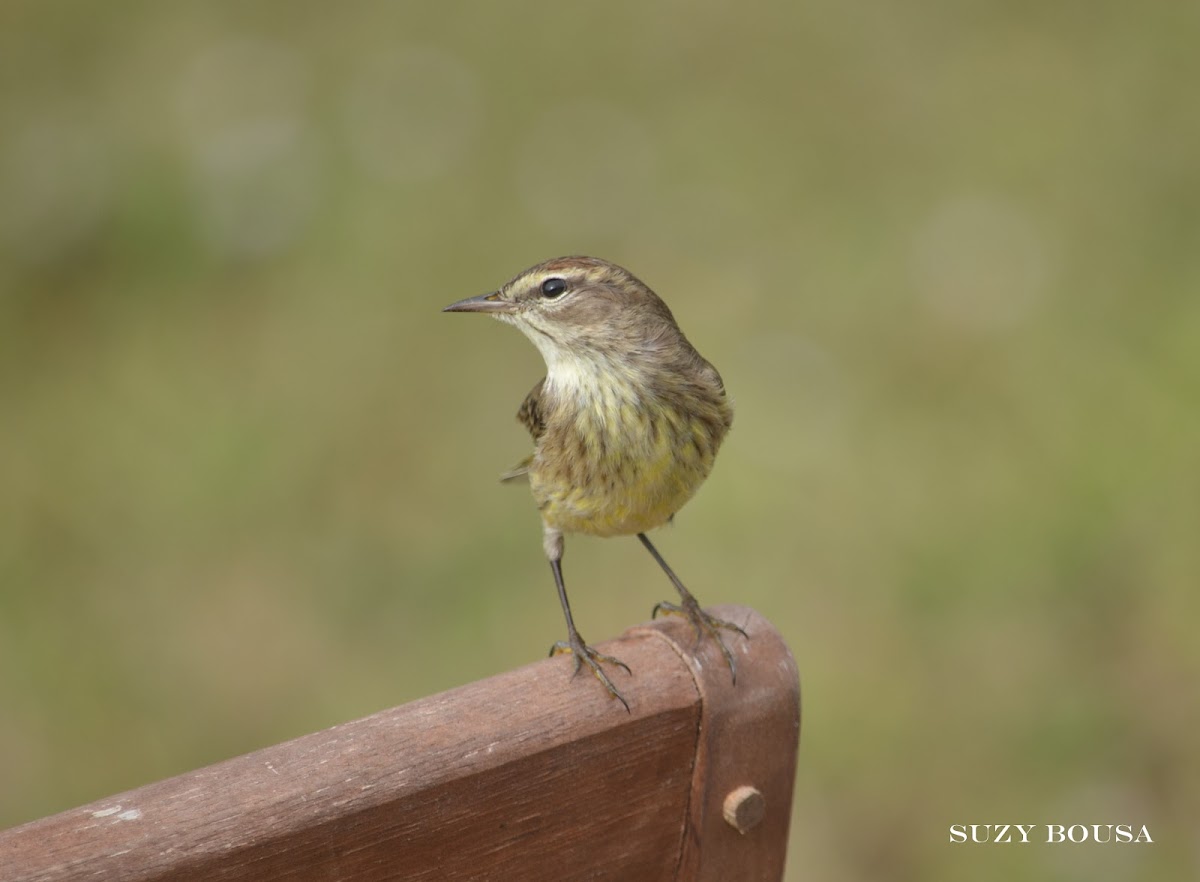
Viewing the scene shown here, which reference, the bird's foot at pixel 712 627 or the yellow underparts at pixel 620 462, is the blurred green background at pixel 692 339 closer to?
the yellow underparts at pixel 620 462

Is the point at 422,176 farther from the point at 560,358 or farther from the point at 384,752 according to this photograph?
the point at 384,752

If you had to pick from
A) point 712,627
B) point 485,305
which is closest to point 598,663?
point 712,627

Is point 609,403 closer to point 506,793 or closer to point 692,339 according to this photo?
point 506,793

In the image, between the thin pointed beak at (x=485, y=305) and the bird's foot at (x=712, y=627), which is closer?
the bird's foot at (x=712, y=627)

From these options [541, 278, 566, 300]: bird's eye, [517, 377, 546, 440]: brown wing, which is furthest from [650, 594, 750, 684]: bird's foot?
[541, 278, 566, 300]: bird's eye

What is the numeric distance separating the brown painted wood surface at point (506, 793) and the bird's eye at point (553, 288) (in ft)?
3.02

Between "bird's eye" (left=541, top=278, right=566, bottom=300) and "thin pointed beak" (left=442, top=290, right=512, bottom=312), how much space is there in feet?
0.32

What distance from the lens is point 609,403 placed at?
351 cm

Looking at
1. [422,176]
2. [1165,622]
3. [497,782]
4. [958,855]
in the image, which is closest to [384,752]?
[497,782]

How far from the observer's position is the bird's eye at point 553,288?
3512mm

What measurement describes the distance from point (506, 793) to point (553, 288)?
143 cm

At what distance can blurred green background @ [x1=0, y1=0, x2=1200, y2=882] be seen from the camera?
5.42 meters

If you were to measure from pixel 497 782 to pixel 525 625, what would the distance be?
3.33 metres

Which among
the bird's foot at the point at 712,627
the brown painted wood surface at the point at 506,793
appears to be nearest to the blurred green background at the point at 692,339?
the bird's foot at the point at 712,627
